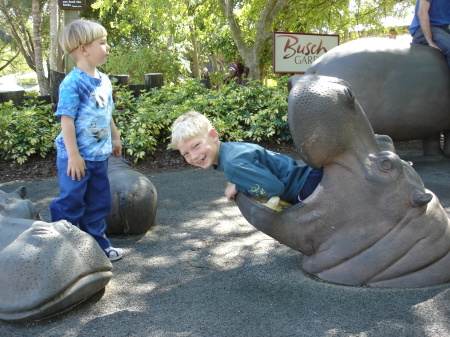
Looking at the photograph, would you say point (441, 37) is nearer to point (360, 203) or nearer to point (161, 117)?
point (360, 203)

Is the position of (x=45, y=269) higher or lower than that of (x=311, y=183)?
lower

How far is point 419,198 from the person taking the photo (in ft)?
7.67

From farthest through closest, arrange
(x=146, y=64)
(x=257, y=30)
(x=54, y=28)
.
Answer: (x=146, y=64), (x=54, y=28), (x=257, y=30)

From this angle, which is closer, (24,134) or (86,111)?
(86,111)

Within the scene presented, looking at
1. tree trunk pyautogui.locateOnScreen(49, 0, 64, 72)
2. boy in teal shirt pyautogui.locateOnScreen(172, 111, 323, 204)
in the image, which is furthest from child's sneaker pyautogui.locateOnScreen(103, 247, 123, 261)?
tree trunk pyautogui.locateOnScreen(49, 0, 64, 72)

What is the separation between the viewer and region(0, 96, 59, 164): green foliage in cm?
627

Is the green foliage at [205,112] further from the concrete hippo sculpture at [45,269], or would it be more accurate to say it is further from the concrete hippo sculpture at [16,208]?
the concrete hippo sculpture at [45,269]

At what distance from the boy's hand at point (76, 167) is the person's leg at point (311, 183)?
54.2 inches

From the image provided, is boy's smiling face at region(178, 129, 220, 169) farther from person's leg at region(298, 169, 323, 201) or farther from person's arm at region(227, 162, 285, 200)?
person's leg at region(298, 169, 323, 201)

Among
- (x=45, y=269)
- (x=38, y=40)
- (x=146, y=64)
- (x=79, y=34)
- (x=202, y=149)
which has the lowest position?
(x=45, y=269)

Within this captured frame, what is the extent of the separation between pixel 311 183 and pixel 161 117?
14.1ft

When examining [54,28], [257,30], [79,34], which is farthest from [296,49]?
[54,28]

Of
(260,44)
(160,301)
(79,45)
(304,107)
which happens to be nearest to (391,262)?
(304,107)

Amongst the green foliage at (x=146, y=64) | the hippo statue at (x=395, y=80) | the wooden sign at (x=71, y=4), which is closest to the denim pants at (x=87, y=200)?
the hippo statue at (x=395, y=80)
